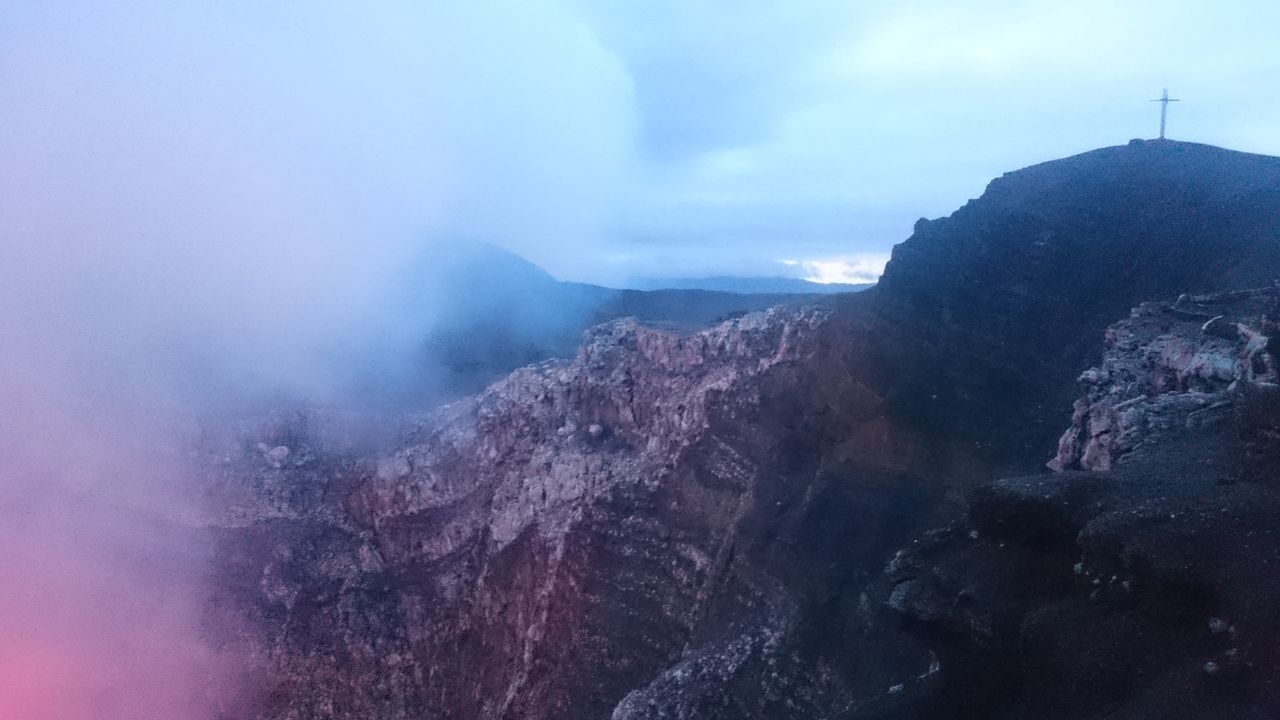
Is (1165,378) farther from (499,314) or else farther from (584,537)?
(499,314)

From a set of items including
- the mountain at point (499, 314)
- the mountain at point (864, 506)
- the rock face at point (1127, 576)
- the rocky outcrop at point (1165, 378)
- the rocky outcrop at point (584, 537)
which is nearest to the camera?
the rock face at point (1127, 576)

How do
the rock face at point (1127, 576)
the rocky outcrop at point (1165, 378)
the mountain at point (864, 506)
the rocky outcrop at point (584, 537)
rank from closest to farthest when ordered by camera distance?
1. the rock face at point (1127, 576)
2. the mountain at point (864, 506)
3. the rocky outcrop at point (1165, 378)
4. the rocky outcrop at point (584, 537)

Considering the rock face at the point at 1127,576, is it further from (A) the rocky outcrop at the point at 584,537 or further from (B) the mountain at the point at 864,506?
(A) the rocky outcrop at the point at 584,537

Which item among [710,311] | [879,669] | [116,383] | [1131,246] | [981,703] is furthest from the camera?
[710,311]

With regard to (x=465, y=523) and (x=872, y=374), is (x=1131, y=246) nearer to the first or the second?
(x=872, y=374)

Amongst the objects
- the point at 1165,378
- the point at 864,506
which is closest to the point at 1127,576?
the point at 1165,378

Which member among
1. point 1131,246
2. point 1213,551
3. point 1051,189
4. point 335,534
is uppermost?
point 1051,189

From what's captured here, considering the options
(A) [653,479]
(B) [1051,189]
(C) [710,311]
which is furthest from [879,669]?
(C) [710,311]

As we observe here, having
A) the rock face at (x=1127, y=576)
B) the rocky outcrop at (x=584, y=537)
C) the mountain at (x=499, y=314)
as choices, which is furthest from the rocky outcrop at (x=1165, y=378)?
the mountain at (x=499, y=314)
